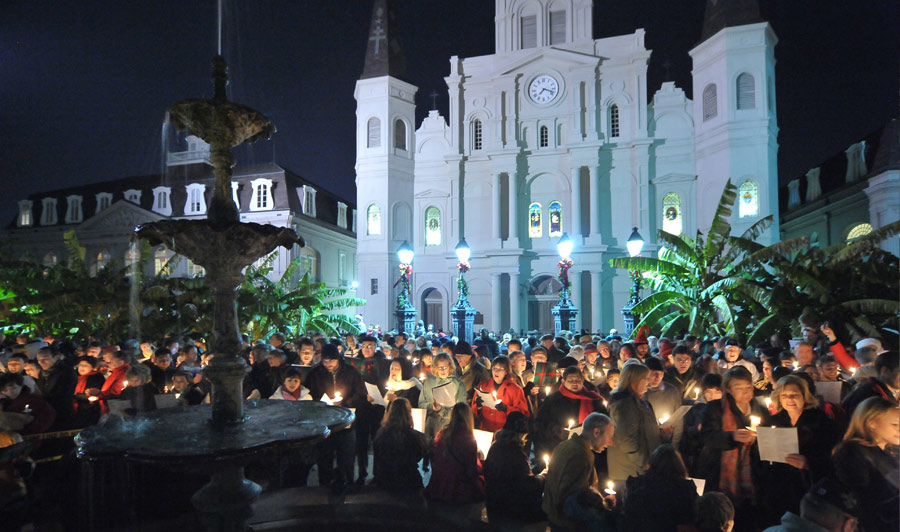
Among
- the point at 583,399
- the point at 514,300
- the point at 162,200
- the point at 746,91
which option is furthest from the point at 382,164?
the point at 583,399

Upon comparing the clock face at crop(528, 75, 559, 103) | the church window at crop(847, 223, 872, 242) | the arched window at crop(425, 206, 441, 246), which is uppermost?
the clock face at crop(528, 75, 559, 103)

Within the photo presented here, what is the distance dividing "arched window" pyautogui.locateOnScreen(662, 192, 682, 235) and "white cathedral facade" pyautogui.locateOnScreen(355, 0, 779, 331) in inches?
3.2

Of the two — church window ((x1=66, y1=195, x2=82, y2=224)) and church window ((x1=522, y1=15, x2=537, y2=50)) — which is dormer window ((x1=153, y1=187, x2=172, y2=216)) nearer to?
church window ((x1=66, y1=195, x2=82, y2=224))

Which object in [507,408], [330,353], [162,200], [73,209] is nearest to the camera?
[507,408]

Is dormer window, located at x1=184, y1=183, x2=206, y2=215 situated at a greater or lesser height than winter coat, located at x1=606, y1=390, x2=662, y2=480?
greater

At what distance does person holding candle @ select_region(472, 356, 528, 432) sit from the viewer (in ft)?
24.0

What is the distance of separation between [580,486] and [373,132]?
34.3 m

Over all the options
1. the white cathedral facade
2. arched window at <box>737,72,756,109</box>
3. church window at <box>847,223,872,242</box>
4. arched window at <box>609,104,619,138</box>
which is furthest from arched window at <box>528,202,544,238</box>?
church window at <box>847,223,872,242</box>

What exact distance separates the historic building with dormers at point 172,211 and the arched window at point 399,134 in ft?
27.5

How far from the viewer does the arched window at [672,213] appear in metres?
34.0

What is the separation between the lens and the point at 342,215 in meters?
47.2

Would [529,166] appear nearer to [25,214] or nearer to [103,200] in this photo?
[103,200]

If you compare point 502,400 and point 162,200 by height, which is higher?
point 162,200

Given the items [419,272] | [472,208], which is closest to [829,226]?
[472,208]
